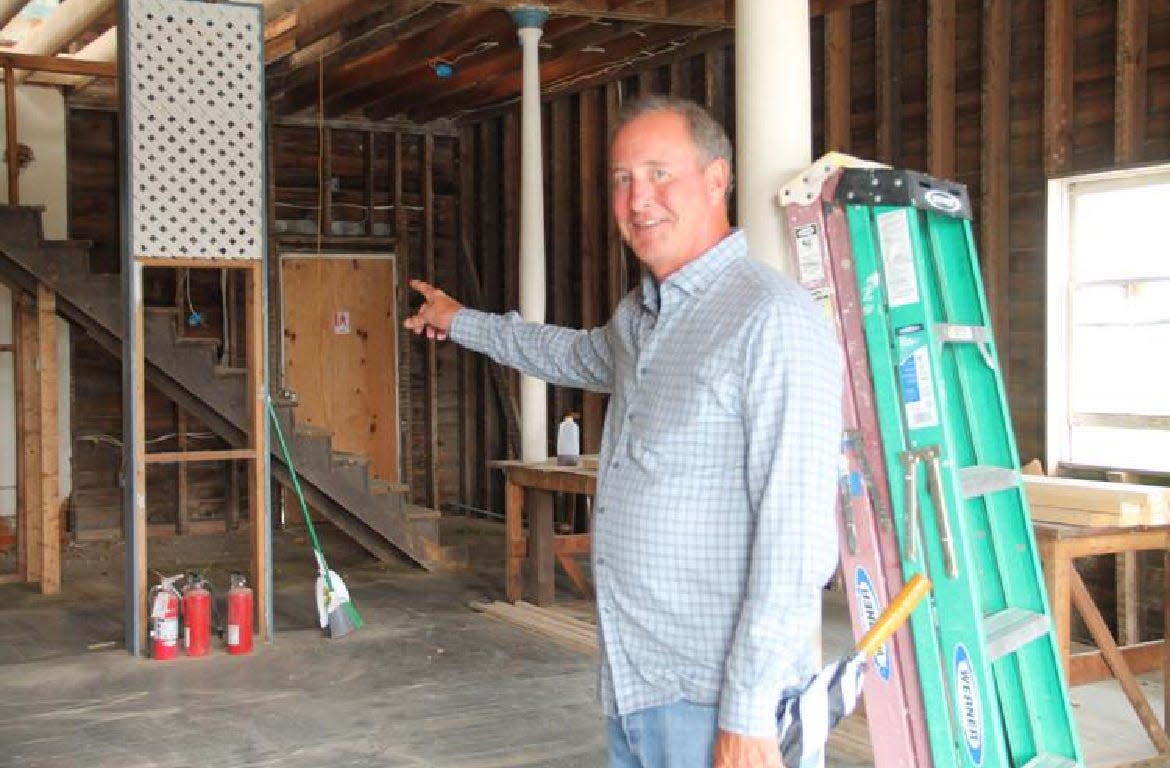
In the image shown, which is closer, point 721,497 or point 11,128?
point 721,497

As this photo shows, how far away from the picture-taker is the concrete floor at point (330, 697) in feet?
16.1

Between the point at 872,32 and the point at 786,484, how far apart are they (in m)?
6.06

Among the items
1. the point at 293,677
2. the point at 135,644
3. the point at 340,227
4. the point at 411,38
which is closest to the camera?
the point at 293,677

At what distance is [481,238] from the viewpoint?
11453 millimetres

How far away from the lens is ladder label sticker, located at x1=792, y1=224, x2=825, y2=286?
331cm

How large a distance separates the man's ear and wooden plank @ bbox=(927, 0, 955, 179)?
5046 mm

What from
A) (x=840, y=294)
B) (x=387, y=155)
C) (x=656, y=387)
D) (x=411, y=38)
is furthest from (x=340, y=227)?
(x=656, y=387)

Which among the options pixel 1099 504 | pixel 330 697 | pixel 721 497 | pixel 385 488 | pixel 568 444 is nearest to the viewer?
pixel 721 497

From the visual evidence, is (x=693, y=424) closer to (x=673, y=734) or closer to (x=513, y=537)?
(x=673, y=734)

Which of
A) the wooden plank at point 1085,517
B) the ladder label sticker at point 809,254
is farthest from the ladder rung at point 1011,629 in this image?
the wooden plank at point 1085,517

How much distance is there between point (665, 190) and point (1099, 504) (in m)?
2.81

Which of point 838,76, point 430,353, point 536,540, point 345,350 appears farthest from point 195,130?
point 430,353

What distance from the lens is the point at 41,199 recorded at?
31.6 feet

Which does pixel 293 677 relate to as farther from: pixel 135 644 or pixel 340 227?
pixel 340 227
